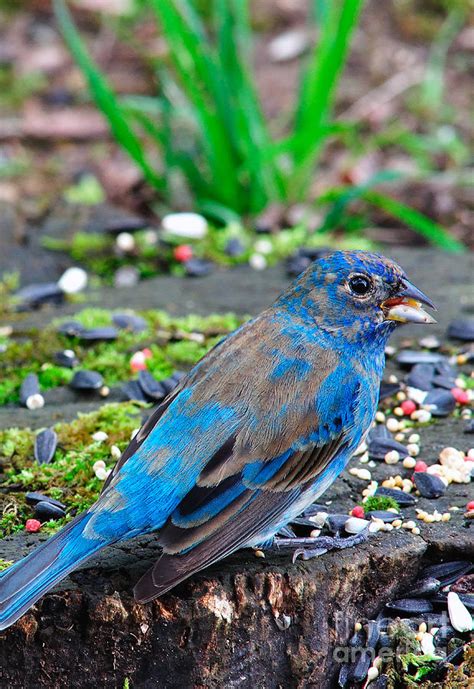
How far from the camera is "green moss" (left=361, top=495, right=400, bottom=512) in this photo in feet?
12.1

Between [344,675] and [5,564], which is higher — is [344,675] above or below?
below

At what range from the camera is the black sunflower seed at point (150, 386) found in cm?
442

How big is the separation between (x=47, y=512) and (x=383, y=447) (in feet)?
4.18

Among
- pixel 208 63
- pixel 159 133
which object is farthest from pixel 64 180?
pixel 208 63

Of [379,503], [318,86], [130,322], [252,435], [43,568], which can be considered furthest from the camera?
[318,86]

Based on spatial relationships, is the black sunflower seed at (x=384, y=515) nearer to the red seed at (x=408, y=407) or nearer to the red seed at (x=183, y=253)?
the red seed at (x=408, y=407)

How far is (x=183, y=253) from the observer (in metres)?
5.84

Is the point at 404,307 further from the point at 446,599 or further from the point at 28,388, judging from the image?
the point at 28,388

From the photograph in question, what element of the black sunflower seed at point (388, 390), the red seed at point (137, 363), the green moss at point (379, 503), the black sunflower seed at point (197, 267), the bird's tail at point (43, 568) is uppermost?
the bird's tail at point (43, 568)

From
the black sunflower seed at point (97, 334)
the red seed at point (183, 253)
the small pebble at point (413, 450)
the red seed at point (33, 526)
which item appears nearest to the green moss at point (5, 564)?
the red seed at point (33, 526)

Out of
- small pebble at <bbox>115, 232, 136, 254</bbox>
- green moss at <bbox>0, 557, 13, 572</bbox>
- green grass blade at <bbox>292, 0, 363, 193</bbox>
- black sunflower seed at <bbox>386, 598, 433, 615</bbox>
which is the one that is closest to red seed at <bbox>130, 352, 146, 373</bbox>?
small pebble at <bbox>115, 232, 136, 254</bbox>

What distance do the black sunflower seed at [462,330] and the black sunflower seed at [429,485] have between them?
1169 mm

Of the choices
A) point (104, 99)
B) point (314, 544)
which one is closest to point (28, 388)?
point (314, 544)

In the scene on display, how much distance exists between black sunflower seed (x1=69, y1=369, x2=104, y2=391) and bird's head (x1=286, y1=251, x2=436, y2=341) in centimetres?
112
